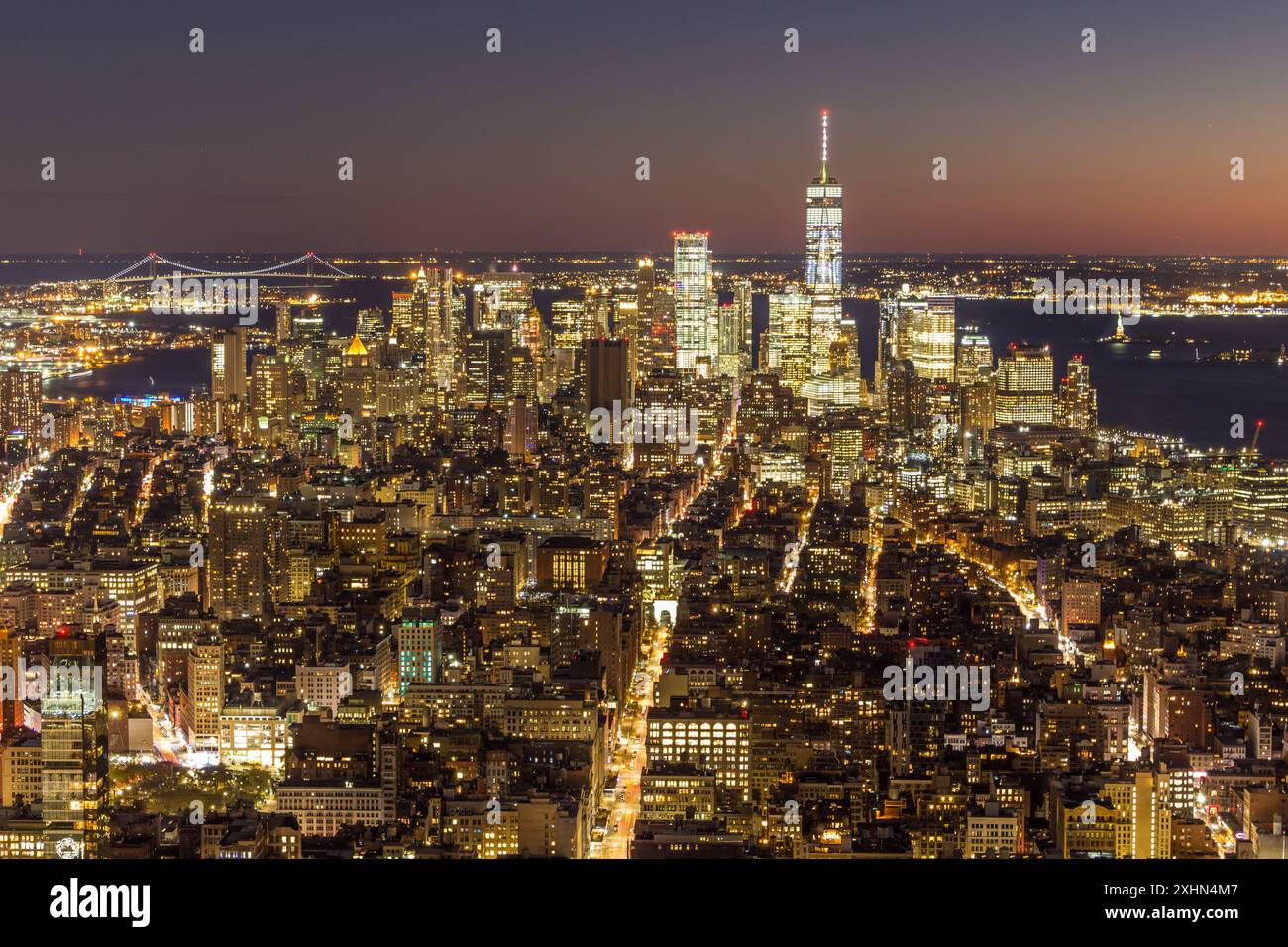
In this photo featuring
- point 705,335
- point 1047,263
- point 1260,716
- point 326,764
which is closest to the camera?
point 326,764

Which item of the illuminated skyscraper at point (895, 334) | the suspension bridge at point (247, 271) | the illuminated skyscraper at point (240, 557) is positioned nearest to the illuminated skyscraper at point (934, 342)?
the illuminated skyscraper at point (895, 334)

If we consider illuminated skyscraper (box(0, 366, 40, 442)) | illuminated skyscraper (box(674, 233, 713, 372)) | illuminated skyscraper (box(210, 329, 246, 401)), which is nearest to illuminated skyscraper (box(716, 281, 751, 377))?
illuminated skyscraper (box(674, 233, 713, 372))

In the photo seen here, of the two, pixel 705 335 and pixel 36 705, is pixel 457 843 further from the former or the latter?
pixel 705 335

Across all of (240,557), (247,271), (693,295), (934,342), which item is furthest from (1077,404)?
(247,271)

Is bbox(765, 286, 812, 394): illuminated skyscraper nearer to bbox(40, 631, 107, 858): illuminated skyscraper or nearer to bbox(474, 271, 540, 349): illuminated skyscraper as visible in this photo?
bbox(474, 271, 540, 349): illuminated skyscraper

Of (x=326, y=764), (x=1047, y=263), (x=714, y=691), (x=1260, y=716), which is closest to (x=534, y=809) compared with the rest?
(x=326, y=764)
